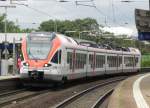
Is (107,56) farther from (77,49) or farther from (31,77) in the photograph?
(31,77)

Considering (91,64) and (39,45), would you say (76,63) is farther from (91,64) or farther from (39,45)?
(91,64)

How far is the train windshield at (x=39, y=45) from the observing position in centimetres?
3089

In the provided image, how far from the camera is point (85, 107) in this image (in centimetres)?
2217

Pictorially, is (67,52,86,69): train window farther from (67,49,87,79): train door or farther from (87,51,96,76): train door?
(87,51,96,76): train door

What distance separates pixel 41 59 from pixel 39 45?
89cm

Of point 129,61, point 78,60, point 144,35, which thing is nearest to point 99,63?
point 78,60

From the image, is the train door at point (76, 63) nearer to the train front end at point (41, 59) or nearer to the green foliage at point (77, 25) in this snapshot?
the train front end at point (41, 59)

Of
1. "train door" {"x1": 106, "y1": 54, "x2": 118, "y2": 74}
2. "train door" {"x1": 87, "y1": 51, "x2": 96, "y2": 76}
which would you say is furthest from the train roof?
"train door" {"x1": 106, "y1": 54, "x2": 118, "y2": 74}

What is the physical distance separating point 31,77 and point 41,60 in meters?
1.07

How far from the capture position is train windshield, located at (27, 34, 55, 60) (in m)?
30.9

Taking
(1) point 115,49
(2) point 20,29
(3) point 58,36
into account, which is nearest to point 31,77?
(3) point 58,36

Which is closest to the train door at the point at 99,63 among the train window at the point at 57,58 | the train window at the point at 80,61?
the train window at the point at 80,61

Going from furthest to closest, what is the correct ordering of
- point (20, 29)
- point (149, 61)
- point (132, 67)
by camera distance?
point (20, 29) → point (149, 61) → point (132, 67)

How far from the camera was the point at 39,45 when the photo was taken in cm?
3122
